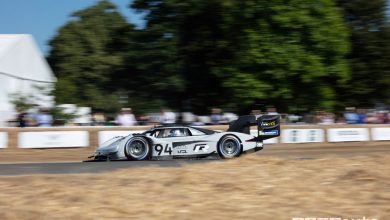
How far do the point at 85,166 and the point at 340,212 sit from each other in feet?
26.4

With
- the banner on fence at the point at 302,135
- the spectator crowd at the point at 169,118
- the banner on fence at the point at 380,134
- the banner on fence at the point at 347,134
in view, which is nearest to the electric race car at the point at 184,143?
the spectator crowd at the point at 169,118

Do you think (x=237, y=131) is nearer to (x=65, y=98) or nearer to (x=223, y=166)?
(x=223, y=166)

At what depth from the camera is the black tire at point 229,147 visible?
47.9 ft

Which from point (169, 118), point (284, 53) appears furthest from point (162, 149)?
point (284, 53)

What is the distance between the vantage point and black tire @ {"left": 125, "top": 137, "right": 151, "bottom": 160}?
14281 millimetres

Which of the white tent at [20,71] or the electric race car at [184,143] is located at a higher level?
the white tent at [20,71]

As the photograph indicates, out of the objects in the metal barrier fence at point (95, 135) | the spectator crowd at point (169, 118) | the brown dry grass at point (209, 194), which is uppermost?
the spectator crowd at point (169, 118)

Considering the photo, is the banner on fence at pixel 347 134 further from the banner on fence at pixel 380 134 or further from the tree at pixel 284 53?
the tree at pixel 284 53

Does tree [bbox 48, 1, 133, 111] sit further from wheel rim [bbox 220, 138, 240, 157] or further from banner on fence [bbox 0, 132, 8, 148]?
wheel rim [bbox 220, 138, 240, 157]

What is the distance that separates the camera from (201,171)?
820 cm

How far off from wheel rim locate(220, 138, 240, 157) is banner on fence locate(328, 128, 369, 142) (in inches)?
297

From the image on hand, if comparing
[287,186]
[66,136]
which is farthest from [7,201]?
[66,136]

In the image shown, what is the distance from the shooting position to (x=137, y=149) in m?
14.4

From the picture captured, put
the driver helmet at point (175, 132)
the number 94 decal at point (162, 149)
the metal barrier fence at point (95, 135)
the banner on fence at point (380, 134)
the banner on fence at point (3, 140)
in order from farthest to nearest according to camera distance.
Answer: the banner on fence at point (380, 134)
the metal barrier fence at point (95, 135)
the banner on fence at point (3, 140)
the driver helmet at point (175, 132)
the number 94 decal at point (162, 149)
